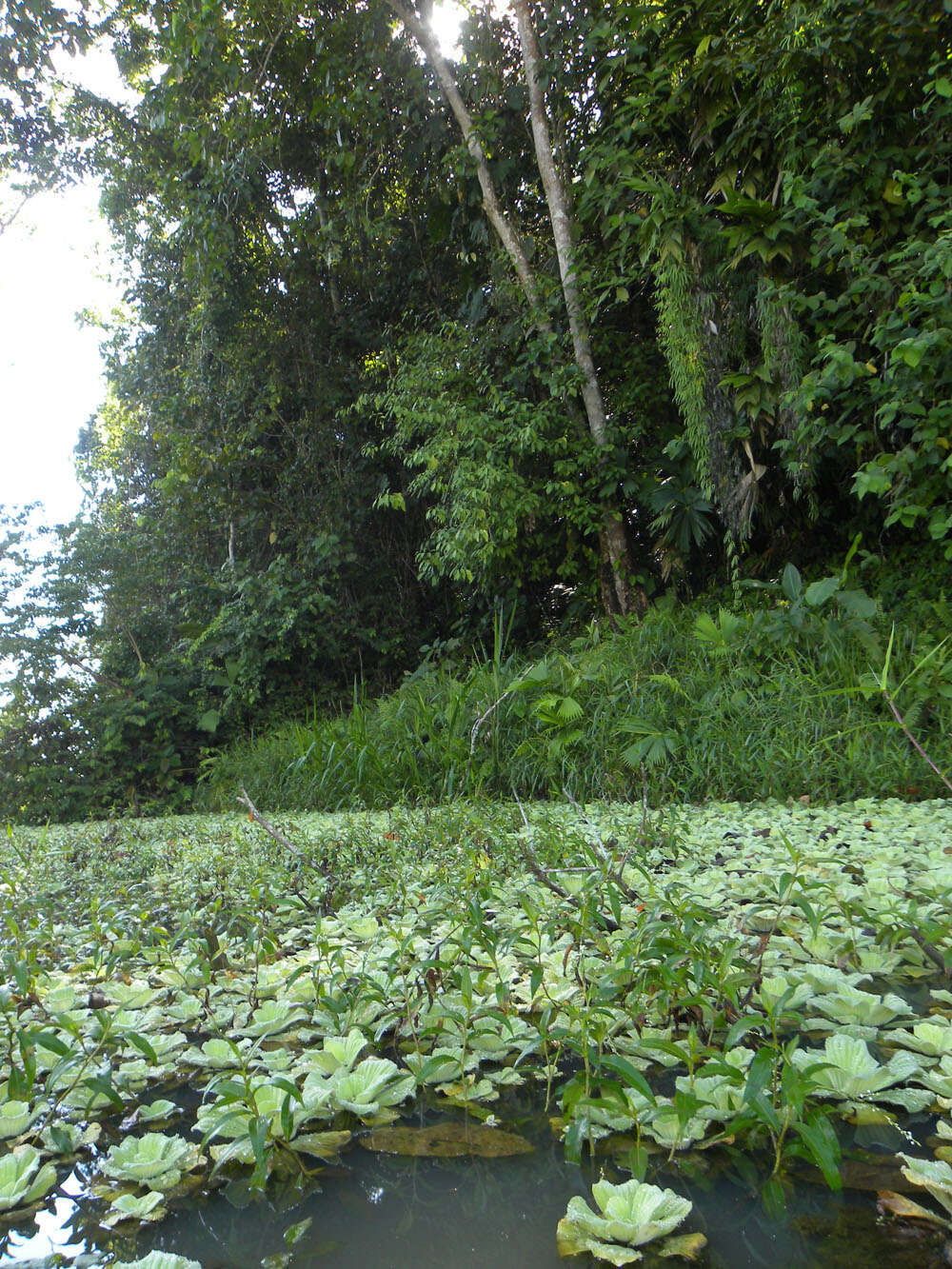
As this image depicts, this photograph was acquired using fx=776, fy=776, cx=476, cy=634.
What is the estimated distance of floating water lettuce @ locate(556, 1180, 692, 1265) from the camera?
71cm

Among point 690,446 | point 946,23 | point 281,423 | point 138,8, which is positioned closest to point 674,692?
point 690,446

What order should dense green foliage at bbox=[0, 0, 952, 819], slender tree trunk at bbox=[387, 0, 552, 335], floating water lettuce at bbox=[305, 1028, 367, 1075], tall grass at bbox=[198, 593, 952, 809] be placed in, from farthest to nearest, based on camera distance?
slender tree trunk at bbox=[387, 0, 552, 335] < dense green foliage at bbox=[0, 0, 952, 819] < tall grass at bbox=[198, 593, 952, 809] < floating water lettuce at bbox=[305, 1028, 367, 1075]

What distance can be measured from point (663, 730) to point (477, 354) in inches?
163

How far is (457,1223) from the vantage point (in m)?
0.81

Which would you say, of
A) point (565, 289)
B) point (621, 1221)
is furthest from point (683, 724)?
point (565, 289)

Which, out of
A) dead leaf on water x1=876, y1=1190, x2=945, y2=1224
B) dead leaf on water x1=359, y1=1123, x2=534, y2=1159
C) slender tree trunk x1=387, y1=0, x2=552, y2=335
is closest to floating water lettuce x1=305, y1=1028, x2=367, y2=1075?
dead leaf on water x1=359, y1=1123, x2=534, y2=1159

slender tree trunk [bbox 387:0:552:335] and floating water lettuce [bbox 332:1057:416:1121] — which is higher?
slender tree trunk [bbox 387:0:552:335]

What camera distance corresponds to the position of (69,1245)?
0.81 m

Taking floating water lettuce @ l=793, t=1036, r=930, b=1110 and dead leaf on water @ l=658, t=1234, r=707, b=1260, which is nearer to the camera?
dead leaf on water @ l=658, t=1234, r=707, b=1260

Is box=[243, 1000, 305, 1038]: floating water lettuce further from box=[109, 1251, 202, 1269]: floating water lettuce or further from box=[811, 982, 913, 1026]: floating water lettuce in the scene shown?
box=[811, 982, 913, 1026]: floating water lettuce

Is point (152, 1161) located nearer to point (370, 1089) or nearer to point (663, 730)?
point (370, 1089)

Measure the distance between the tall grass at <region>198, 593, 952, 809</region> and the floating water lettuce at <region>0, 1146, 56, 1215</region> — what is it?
243 cm

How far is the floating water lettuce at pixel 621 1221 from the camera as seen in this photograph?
0.71 m

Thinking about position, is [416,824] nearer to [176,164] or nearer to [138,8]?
[176,164]
